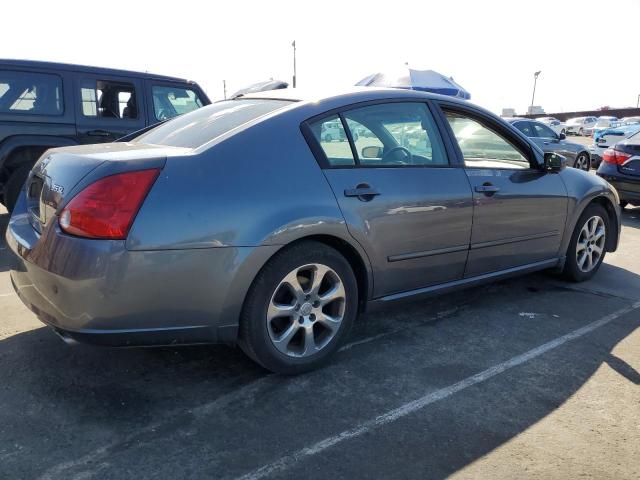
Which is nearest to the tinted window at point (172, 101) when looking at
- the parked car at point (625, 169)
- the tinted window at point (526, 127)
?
the parked car at point (625, 169)

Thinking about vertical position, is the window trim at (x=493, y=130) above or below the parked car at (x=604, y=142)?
above

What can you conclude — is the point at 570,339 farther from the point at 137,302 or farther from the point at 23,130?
the point at 23,130

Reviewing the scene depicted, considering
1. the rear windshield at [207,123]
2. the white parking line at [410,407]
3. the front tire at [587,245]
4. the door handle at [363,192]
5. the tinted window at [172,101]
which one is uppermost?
the tinted window at [172,101]

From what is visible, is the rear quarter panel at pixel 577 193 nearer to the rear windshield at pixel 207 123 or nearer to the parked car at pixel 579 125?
the rear windshield at pixel 207 123

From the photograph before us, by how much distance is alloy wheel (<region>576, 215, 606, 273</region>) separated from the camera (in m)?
4.74

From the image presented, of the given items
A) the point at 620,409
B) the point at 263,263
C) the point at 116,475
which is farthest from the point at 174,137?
the point at 620,409

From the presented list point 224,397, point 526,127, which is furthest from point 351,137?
point 526,127

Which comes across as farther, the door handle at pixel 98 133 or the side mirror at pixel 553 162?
the door handle at pixel 98 133

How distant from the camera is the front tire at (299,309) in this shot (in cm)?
274

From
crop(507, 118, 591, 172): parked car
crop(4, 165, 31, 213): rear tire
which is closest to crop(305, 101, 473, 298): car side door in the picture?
crop(4, 165, 31, 213): rear tire

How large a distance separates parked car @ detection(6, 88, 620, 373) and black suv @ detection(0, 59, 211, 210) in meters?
2.95

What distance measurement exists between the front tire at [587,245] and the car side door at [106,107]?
4.95 m

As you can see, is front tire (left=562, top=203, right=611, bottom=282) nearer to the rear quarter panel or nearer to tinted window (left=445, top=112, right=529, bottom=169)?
the rear quarter panel

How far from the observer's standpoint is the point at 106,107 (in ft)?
20.8
